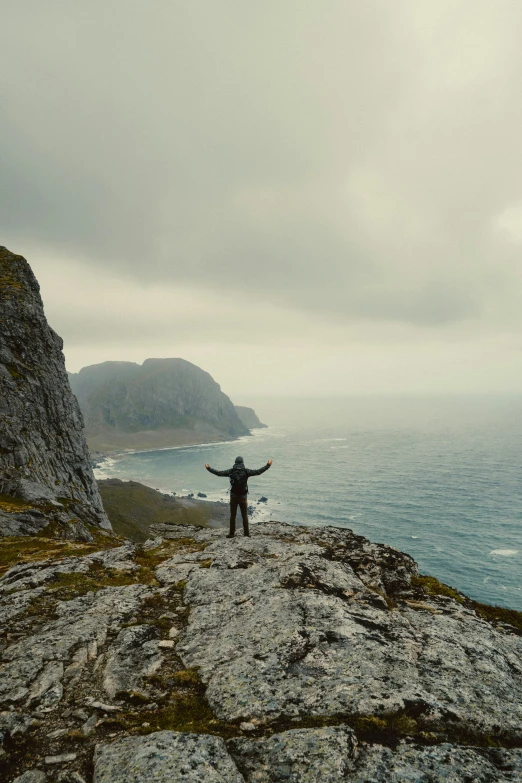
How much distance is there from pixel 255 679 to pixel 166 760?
297cm

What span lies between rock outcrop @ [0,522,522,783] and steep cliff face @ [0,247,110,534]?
20319 mm

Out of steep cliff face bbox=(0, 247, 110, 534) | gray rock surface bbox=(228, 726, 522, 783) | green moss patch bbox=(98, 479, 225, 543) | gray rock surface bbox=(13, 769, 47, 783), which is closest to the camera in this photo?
gray rock surface bbox=(13, 769, 47, 783)

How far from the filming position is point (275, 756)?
6383 millimetres

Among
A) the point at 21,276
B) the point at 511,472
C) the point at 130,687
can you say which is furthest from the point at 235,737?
the point at 511,472

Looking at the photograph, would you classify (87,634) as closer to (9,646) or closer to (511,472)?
(9,646)

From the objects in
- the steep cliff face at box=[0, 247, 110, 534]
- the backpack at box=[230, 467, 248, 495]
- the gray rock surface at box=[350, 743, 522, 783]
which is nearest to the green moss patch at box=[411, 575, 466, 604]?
the gray rock surface at box=[350, 743, 522, 783]

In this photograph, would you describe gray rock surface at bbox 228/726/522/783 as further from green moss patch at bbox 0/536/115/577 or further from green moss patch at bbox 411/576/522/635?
green moss patch at bbox 0/536/115/577

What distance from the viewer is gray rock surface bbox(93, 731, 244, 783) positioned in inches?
228

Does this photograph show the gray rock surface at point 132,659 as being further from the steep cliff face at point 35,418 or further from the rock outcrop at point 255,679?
the steep cliff face at point 35,418

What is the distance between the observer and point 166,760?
607 cm

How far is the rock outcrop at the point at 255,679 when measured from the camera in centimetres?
621

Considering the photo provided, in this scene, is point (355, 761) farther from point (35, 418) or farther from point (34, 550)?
point (35, 418)

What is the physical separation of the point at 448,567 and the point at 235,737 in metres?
109

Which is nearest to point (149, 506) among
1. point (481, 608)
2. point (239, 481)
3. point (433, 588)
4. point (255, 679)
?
point (239, 481)
